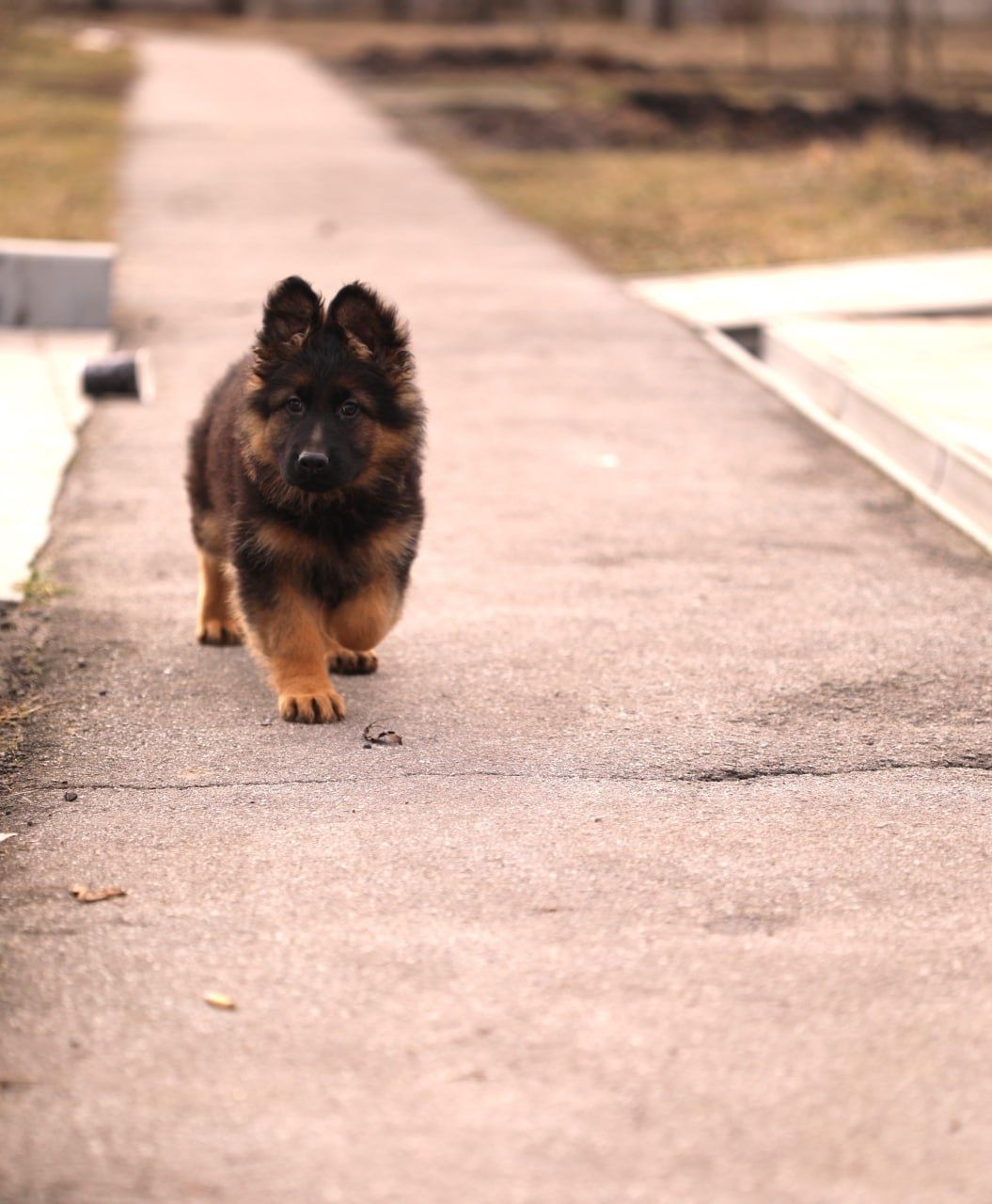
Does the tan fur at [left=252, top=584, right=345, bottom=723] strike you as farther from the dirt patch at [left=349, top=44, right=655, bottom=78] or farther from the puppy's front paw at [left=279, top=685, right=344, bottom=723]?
the dirt patch at [left=349, top=44, right=655, bottom=78]

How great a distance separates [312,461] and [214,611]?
1.34 m

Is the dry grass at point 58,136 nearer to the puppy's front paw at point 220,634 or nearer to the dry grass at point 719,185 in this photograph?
the dry grass at point 719,185

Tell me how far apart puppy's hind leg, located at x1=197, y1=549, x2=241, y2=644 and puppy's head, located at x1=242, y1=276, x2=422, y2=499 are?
2.81 ft

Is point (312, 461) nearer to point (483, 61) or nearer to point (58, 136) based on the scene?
point (58, 136)

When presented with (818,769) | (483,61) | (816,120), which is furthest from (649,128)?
(818,769)

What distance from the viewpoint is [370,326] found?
5.92 meters

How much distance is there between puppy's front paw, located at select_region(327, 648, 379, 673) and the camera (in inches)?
255

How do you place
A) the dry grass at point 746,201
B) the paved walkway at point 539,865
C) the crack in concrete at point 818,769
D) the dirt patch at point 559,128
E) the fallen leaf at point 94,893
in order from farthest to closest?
the dirt patch at point 559,128
the dry grass at point 746,201
the crack in concrete at point 818,769
the fallen leaf at point 94,893
the paved walkway at point 539,865

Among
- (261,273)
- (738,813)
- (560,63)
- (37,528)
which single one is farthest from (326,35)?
(738,813)

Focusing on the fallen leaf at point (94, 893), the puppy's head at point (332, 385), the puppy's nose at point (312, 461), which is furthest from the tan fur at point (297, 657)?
the fallen leaf at point (94, 893)

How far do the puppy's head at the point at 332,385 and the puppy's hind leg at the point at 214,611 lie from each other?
2.81 ft

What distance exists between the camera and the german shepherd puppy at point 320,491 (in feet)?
19.2

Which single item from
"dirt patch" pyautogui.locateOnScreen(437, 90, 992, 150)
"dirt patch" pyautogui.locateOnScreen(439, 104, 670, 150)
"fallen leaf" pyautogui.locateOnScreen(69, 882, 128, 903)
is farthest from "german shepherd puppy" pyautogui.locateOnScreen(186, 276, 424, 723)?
"dirt patch" pyautogui.locateOnScreen(439, 104, 670, 150)

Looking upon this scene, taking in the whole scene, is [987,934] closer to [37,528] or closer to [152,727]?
[152,727]
